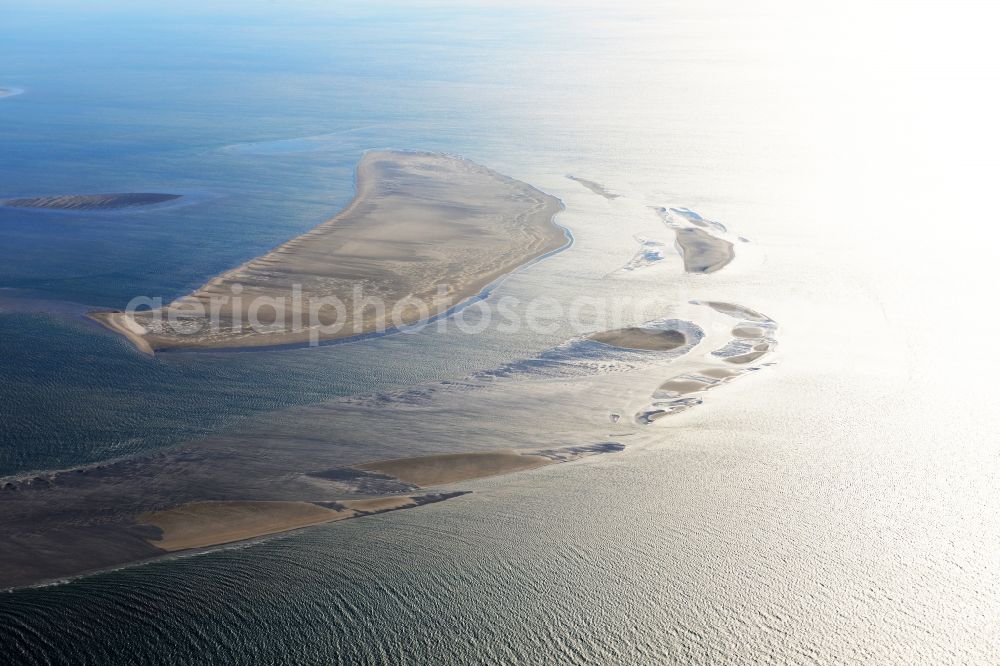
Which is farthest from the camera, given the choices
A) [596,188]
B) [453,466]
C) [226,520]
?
[596,188]

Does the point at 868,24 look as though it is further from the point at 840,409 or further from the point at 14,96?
the point at 840,409

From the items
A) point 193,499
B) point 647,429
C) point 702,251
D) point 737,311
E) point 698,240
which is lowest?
point 193,499

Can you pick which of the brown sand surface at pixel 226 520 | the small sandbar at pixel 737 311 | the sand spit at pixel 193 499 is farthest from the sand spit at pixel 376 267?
the brown sand surface at pixel 226 520

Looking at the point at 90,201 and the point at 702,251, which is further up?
the point at 90,201

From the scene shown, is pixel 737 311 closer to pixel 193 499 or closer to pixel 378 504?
pixel 378 504

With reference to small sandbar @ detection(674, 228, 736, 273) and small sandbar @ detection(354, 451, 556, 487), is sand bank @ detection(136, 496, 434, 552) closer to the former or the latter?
small sandbar @ detection(354, 451, 556, 487)

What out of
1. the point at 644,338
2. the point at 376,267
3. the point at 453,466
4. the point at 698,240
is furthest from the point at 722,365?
the point at 376,267

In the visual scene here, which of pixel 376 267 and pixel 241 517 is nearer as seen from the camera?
pixel 241 517
